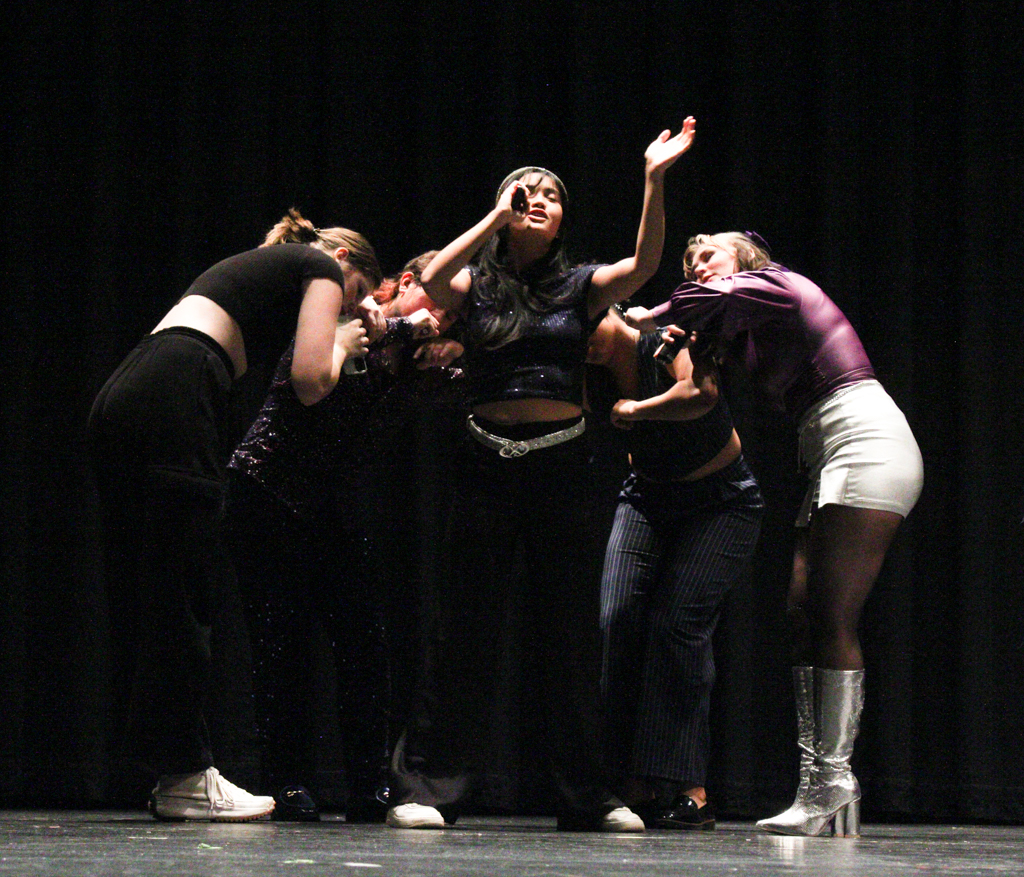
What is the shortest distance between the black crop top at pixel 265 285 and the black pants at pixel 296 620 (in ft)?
1.32

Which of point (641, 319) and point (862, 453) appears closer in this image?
point (862, 453)

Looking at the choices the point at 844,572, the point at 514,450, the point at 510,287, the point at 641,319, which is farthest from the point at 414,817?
the point at 641,319

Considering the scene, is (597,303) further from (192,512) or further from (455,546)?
(192,512)

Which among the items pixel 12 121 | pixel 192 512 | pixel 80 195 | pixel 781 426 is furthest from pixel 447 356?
pixel 12 121

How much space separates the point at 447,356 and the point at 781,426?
1.31m

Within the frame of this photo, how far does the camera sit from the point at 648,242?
7.76ft

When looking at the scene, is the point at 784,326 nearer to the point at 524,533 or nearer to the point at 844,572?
the point at 844,572

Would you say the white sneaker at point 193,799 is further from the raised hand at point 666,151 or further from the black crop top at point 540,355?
the raised hand at point 666,151

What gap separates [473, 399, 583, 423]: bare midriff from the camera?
237cm

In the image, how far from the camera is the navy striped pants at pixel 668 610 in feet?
8.39

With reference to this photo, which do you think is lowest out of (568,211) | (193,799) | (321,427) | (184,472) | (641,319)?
(193,799)

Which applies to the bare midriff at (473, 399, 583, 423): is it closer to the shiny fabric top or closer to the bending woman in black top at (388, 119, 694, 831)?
the bending woman in black top at (388, 119, 694, 831)

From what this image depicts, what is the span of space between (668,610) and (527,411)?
1.84ft

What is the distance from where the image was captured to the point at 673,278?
3.50 metres
